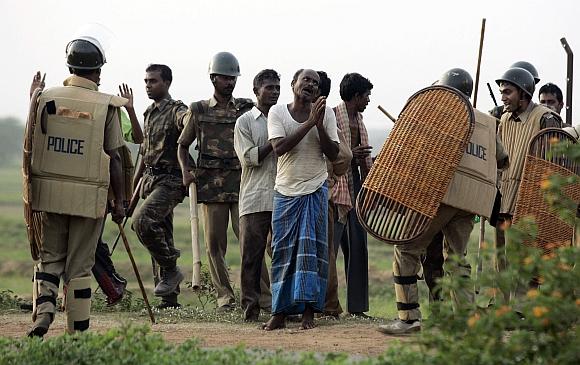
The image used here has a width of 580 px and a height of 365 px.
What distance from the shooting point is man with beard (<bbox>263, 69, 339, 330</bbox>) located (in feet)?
36.0

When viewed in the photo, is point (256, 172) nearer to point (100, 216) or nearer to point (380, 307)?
point (100, 216)

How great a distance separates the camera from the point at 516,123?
11.8 meters

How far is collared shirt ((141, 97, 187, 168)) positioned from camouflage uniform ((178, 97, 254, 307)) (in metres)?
0.32

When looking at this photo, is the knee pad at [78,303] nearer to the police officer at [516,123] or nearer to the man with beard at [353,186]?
the man with beard at [353,186]

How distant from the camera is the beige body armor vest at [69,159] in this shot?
9680mm

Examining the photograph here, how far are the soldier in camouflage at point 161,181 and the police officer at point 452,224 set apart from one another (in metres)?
3.04

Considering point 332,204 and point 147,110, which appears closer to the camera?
point 332,204

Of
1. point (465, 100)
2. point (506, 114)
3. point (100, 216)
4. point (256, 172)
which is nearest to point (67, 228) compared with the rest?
point (100, 216)

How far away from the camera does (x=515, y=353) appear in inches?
262

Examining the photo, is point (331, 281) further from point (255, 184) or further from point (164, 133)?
point (164, 133)

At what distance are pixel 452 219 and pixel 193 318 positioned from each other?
2747 mm

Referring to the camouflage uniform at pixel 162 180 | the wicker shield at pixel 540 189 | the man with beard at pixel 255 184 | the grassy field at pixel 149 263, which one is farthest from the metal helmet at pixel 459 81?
the grassy field at pixel 149 263

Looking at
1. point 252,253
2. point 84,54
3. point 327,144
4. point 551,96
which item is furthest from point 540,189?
point 84,54

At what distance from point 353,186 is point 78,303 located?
11.8ft
